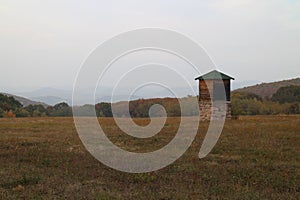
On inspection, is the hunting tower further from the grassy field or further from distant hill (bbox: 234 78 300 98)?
distant hill (bbox: 234 78 300 98)

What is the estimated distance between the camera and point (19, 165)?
1267cm

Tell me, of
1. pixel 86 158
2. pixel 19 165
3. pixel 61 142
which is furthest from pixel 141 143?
pixel 19 165

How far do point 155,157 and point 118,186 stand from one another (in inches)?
199

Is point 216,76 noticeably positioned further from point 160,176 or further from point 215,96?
point 160,176

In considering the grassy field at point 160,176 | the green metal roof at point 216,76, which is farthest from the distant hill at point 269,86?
the grassy field at point 160,176

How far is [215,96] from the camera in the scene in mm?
39219

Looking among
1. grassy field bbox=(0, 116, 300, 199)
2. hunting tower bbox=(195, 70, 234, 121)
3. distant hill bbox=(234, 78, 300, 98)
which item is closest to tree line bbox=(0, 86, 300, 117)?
hunting tower bbox=(195, 70, 234, 121)

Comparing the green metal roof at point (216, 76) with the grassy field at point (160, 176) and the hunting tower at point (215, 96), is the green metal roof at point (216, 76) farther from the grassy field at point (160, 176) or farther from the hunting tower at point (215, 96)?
the grassy field at point (160, 176)

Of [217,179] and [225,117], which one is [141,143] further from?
[225,117]

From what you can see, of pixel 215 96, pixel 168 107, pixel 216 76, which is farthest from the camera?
pixel 168 107

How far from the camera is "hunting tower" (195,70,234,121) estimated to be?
38.8 meters

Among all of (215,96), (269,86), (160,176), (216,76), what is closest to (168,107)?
(215,96)

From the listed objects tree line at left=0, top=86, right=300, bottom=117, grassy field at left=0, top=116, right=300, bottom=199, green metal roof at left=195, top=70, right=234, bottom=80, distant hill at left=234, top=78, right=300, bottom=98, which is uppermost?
distant hill at left=234, top=78, right=300, bottom=98

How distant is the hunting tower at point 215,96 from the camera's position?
38.8 metres
